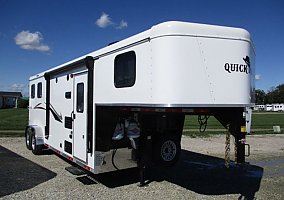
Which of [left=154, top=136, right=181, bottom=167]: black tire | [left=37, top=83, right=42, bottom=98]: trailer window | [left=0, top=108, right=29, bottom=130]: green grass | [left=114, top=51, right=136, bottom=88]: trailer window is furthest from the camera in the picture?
[left=0, top=108, right=29, bottom=130]: green grass

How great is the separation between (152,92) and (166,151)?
2451 millimetres

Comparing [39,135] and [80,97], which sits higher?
[80,97]

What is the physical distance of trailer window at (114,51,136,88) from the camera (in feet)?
19.9

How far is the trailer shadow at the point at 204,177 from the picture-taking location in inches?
291

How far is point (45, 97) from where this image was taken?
1041cm

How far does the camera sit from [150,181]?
7.83 metres

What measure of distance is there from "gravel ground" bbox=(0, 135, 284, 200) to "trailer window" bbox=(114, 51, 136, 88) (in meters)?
2.18

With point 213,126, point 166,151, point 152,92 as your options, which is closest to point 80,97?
point 166,151

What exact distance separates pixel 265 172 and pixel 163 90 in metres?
5.60

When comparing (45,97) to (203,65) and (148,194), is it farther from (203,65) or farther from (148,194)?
(203,65)

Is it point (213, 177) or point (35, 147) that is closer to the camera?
point (213, 177)

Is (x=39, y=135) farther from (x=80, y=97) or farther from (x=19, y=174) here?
(x=80, y=97)

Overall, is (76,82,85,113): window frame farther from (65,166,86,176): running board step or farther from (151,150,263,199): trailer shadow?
(151,150,263,199): trailer shadow

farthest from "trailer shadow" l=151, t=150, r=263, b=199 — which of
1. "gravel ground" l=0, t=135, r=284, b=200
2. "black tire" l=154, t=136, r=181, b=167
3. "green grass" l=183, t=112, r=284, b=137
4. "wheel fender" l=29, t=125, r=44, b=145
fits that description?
"green grass" l=183, t=112, r=284, b=137
